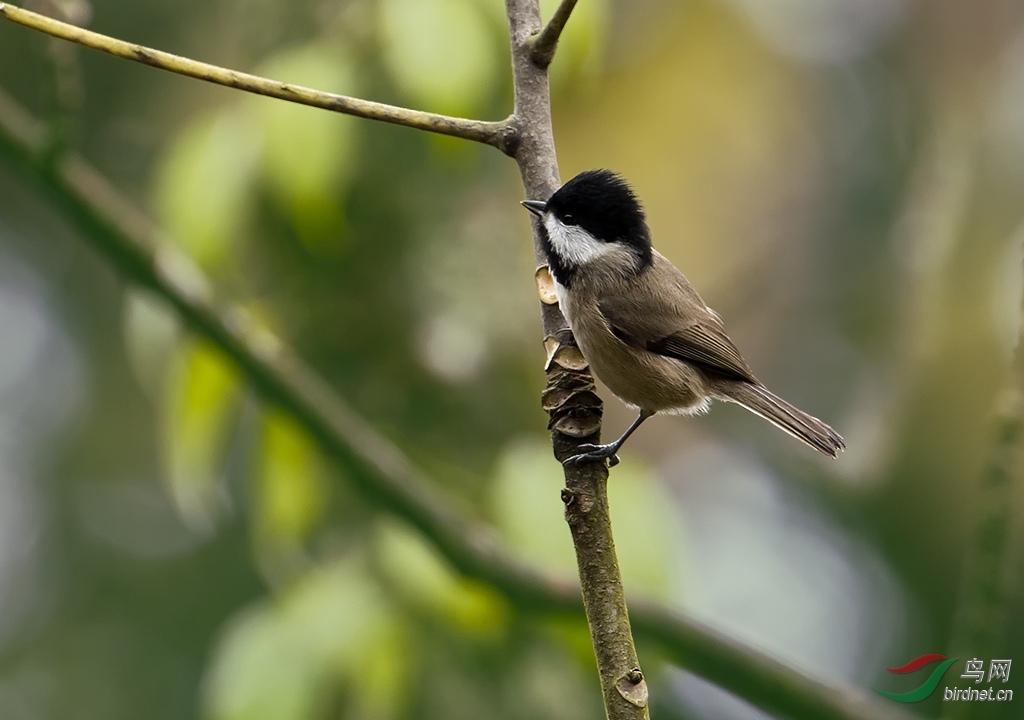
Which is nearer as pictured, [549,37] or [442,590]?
[549,37]

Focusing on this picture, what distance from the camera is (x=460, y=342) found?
273 centimetres

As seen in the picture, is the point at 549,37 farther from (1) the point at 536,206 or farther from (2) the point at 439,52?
(2) the point at 439,52

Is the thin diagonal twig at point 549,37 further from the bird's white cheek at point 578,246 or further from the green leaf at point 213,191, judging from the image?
the green leaf at point 213,191

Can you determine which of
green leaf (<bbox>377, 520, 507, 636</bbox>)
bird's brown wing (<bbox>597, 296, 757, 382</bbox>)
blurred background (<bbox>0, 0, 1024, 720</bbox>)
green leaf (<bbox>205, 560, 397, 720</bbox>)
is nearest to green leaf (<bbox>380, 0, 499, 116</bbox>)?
blurred background (<bbox>0, 0, 1024, 720</bbox>)

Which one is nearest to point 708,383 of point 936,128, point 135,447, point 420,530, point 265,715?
point 420,530

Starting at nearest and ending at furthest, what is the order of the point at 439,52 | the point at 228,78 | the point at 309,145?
the point at 228,78 < the point at 439,52 < the point at 309,145

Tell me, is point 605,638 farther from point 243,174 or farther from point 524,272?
point 524,272

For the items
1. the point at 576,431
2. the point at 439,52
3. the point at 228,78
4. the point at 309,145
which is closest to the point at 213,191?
the point at 309,145

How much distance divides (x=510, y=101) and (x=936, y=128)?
269 cm

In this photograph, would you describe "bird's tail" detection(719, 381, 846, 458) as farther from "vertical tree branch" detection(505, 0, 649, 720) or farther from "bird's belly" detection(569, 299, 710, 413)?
"vertical tree branch" detection(505, 0, 649, 720)

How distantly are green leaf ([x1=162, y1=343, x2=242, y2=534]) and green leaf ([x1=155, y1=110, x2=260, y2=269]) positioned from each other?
230 millimetres

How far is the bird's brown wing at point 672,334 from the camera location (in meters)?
2.41

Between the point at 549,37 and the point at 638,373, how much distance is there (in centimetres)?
127

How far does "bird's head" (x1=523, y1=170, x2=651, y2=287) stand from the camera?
205 centimetres
